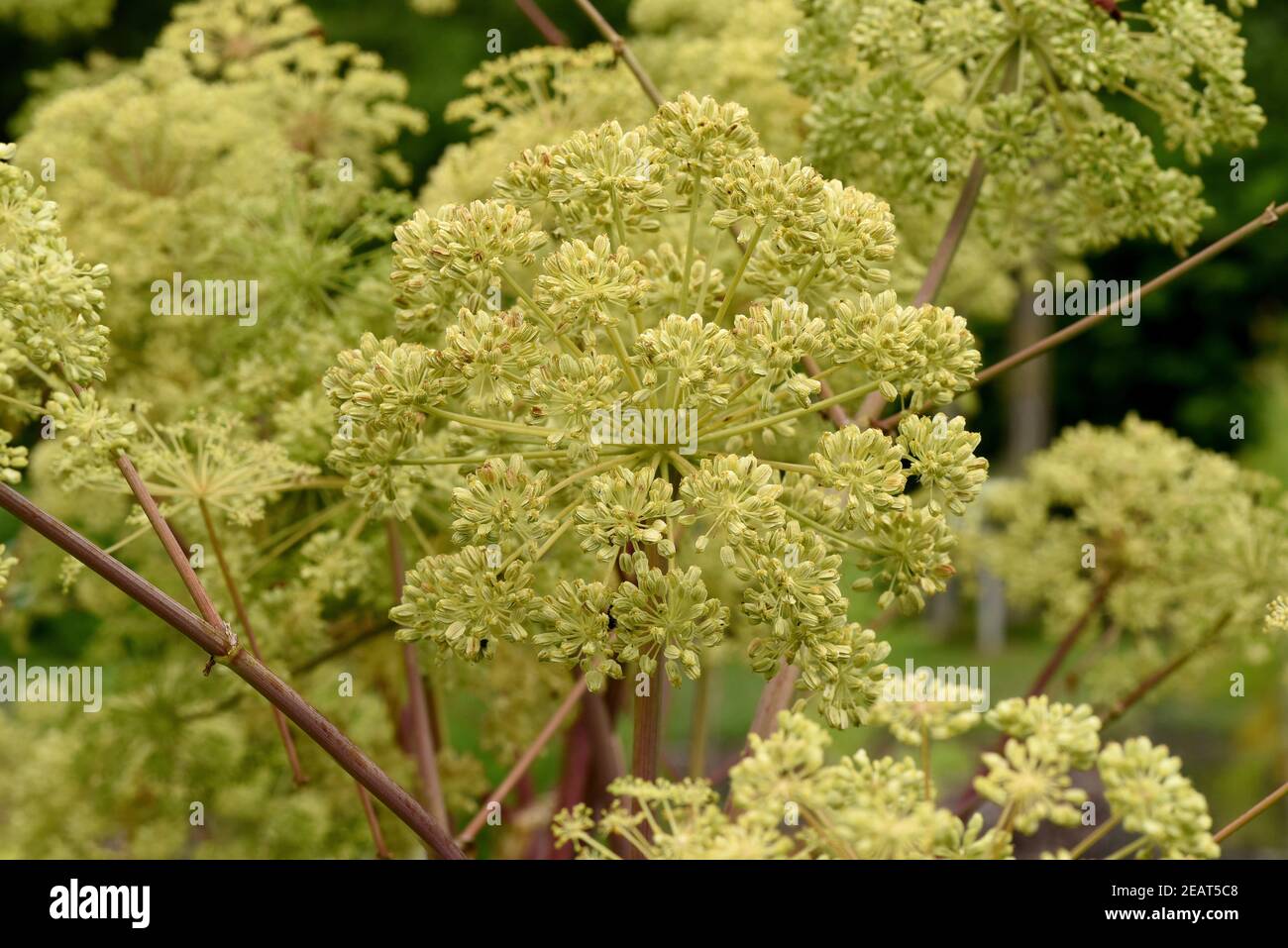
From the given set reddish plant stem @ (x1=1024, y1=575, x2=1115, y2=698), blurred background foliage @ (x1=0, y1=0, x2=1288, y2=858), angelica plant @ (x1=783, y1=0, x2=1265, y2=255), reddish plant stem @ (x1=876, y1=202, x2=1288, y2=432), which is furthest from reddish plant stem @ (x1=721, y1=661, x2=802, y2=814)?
blurred background foliage @ (x1=0, y1=0, x2=1288, y2=858)

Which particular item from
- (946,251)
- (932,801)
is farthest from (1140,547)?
(932,801)

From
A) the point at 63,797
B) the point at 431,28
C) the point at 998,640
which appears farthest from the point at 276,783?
the point at 431,28

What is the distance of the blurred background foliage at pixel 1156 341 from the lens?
742 cm

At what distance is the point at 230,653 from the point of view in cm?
128

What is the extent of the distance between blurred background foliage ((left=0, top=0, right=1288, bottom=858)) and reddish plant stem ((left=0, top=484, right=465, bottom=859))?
5.36 m

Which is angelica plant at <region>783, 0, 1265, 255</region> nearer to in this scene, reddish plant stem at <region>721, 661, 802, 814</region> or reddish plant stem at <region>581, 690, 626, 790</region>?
reddish plant stem at <region>721, 661, 802, 814</region>

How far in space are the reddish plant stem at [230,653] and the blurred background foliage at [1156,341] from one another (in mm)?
5363

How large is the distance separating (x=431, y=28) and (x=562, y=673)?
8.98 meters

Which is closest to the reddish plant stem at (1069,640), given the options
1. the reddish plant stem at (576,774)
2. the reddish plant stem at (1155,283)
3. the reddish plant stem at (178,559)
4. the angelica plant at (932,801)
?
the reddish plant stem at (1155,283)

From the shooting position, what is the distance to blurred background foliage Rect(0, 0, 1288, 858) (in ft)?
24.3

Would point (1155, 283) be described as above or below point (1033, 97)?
below

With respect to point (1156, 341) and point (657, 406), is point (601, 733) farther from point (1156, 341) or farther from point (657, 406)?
point (1156, 341)

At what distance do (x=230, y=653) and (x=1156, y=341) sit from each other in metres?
11.1
